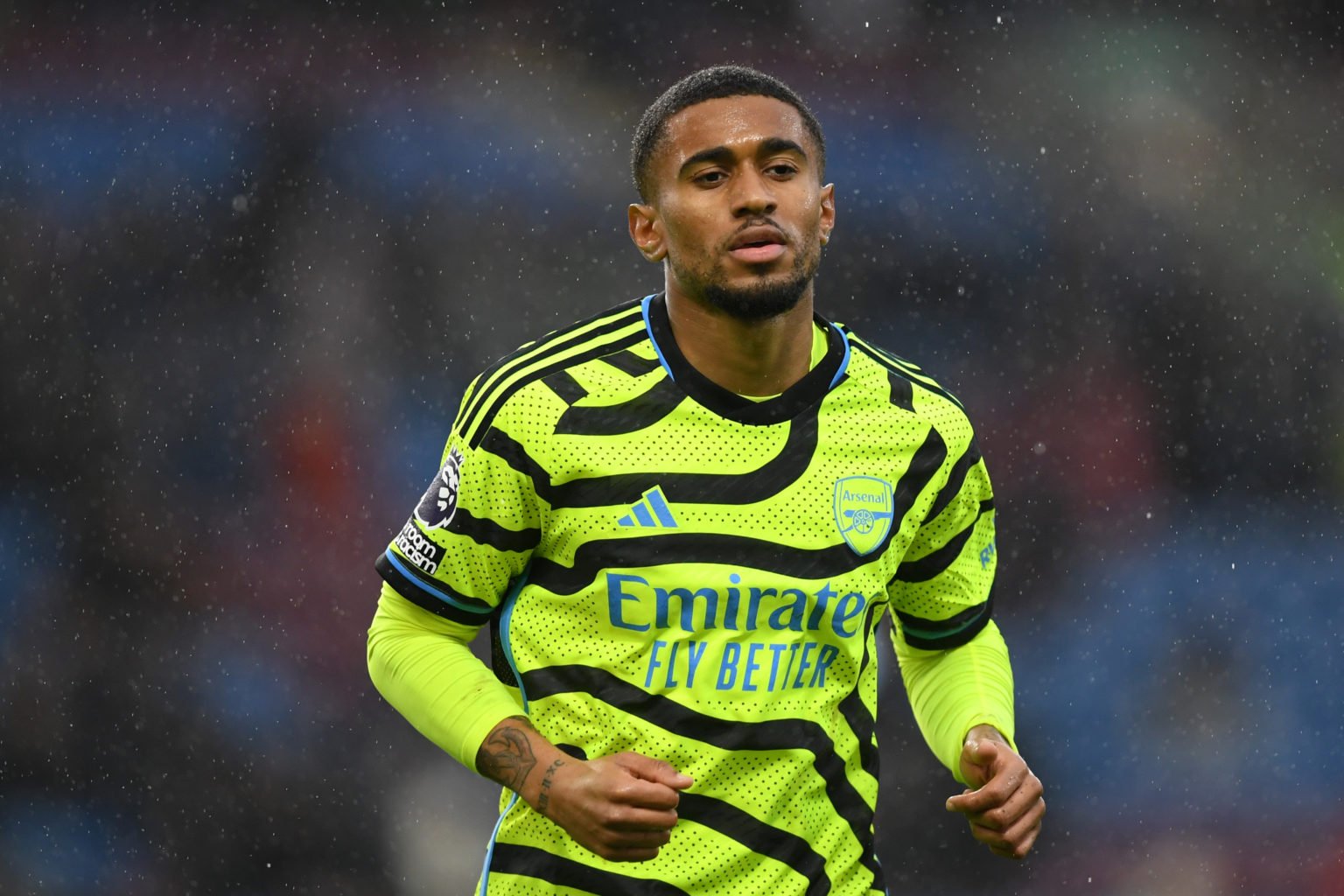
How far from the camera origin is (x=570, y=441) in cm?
246

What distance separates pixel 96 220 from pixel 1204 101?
3.71 metres

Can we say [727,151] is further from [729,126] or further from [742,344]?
[742,344]

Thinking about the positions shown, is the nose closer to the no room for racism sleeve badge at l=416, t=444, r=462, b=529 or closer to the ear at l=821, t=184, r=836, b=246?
the ear at l=821, t=184, r=836, b=246

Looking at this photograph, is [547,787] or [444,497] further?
[444,497]

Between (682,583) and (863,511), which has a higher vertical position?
(863,511)

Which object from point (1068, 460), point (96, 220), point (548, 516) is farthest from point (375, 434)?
point (548, 516)

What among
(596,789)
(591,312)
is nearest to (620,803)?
(596,789)

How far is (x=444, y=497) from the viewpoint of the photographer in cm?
249

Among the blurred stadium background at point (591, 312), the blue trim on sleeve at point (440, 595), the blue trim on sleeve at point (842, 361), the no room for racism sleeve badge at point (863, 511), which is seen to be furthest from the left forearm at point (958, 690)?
the blurred stadium background at point (591, 312)

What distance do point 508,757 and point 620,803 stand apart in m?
0.23

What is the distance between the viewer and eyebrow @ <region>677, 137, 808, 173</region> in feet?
8.33

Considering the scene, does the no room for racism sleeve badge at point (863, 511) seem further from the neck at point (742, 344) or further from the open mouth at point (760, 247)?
the open mouth at point (760, 247)

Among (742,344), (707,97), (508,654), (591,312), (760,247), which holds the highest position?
(591,312)

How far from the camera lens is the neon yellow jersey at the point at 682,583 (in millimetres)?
2402
